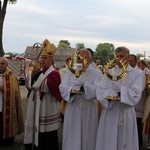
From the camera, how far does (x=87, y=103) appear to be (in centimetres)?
597

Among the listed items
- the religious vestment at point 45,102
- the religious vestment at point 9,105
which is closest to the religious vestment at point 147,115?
the religious vestment at point 45,102

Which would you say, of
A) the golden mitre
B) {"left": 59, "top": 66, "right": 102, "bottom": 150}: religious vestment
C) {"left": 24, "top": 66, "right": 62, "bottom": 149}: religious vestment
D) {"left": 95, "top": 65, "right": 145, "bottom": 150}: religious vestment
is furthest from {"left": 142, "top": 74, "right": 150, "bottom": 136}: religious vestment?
the golden mitre

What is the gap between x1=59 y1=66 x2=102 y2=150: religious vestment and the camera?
19.3ft

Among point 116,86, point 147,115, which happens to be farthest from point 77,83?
point 147,115

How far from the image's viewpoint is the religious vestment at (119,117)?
5.35m

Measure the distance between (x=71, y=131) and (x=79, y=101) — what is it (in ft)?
1.77

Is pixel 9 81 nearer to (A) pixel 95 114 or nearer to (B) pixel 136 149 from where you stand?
(A) pixel 95 114

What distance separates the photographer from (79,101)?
5977mm

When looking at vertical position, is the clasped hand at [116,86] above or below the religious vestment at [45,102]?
above

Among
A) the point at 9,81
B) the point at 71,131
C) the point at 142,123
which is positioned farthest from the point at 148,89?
the point at 9,81

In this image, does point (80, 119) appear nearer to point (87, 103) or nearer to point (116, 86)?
point (87, 103)

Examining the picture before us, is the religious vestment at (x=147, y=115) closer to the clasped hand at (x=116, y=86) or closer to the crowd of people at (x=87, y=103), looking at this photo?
the crowd of people at (x=87, y=103)

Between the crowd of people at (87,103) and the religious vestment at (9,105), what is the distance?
1.61 feet

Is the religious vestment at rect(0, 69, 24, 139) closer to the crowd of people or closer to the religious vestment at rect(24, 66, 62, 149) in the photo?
the crowd of people
